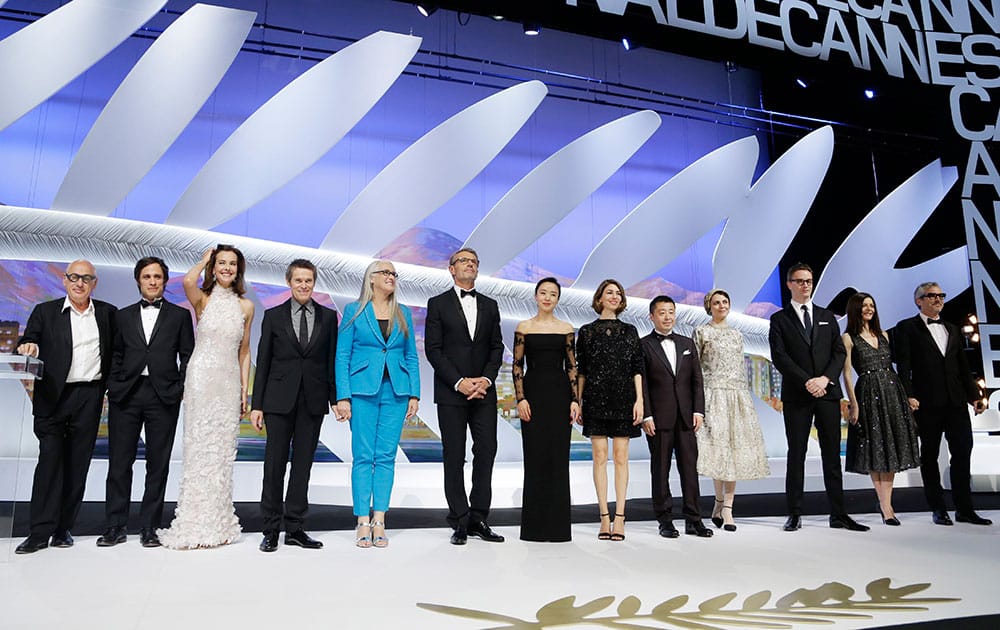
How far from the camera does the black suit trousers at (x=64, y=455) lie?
3131 millimetres

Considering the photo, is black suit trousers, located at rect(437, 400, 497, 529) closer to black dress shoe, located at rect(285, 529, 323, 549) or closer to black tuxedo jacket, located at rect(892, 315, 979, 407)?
black dress shoe, located at rect(285, 529, 323, 549)

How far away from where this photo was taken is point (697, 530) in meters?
3.78

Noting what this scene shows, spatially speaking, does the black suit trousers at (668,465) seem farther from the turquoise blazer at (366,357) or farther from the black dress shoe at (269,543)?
the black dress shoe at (269,543)

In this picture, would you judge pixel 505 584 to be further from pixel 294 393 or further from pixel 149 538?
pixel 149 538

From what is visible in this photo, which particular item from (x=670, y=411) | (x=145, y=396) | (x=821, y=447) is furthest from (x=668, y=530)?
(x=145, y=396)

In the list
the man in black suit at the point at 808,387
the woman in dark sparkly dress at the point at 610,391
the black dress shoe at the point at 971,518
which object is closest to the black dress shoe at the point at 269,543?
the woman in dark sparkly dress at the point at 610,391

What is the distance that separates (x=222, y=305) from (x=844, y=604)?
9.77ft

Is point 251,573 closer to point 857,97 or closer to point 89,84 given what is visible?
point 89,84

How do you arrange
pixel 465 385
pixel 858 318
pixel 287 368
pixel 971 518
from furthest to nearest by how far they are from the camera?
pixel 858 318 < pixel 971 518 < pixel 465 385 < pixel 287 368

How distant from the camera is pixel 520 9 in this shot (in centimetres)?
535

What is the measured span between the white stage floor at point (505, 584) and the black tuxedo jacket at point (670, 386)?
70cm

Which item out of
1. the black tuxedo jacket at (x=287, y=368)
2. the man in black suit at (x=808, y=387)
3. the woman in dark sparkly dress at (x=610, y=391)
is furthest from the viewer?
the man in black suit at (x=808, y=387)

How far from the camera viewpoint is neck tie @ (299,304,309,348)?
11.3 feet

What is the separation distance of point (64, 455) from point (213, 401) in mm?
717
